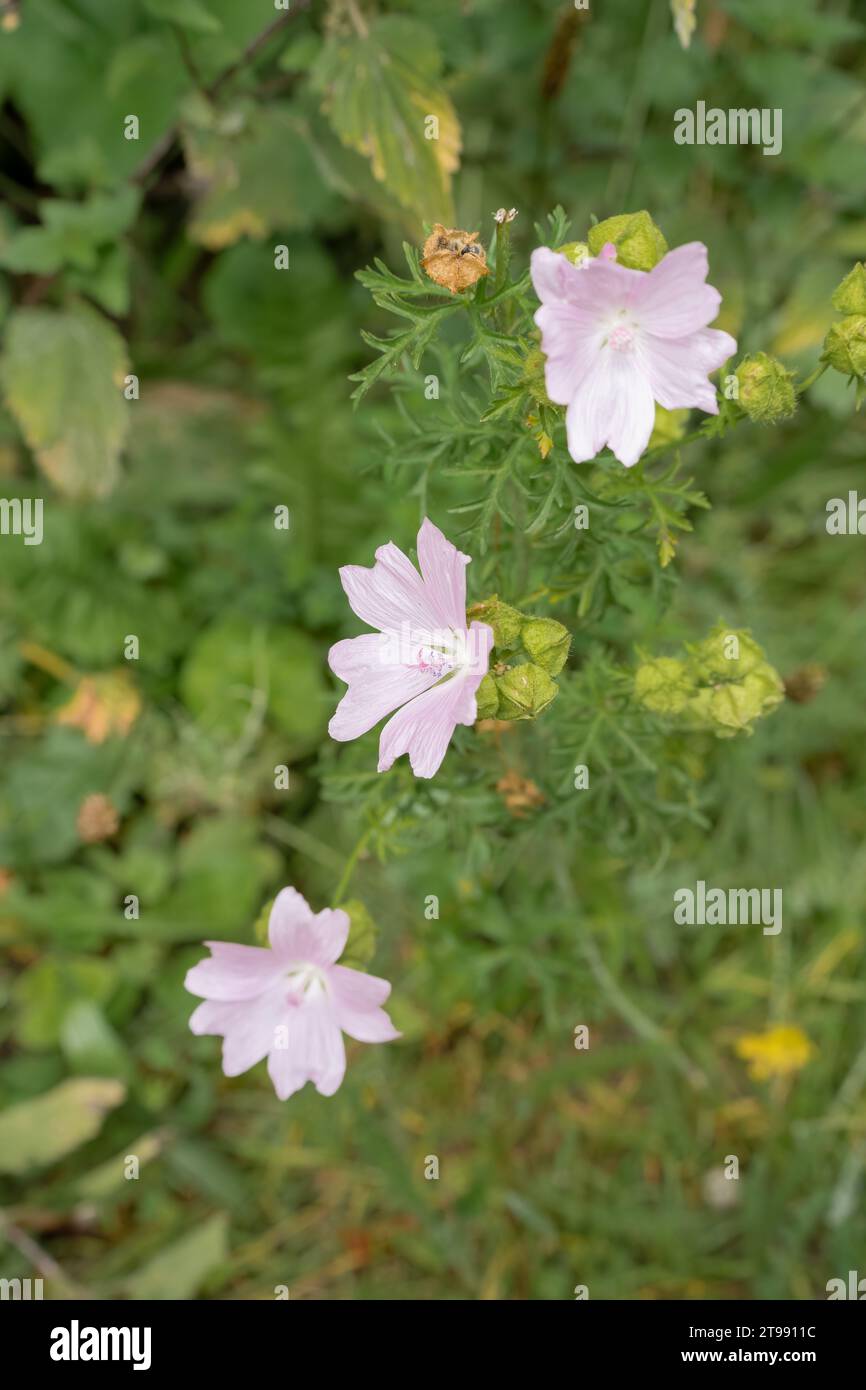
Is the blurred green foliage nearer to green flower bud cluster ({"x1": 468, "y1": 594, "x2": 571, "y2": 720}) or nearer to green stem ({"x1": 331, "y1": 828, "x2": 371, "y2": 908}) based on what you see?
green stem ({"x1": 331, "y1": 828, "x2": 371, "y2": 908})

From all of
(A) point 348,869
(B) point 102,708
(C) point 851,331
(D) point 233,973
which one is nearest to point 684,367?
(C) point 851,331

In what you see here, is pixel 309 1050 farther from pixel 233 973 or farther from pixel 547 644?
pixel 547 644

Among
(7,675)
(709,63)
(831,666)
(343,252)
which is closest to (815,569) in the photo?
(831,666)

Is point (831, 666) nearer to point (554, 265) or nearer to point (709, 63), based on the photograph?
point (709, 63)

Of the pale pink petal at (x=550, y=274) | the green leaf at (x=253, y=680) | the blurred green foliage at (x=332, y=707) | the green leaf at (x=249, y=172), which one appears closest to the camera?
the pale pink petal at (x=550, y=274)

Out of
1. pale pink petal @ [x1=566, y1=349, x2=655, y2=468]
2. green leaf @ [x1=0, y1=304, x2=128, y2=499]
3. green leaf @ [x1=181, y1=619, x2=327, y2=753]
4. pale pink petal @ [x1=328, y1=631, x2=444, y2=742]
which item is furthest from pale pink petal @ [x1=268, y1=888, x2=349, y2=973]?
green leaf @ [x1=0, y1=304, x2=128, y2=499]

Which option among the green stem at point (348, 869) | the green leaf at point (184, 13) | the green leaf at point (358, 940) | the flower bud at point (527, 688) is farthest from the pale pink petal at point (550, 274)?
the green leaf at point (184, 13)

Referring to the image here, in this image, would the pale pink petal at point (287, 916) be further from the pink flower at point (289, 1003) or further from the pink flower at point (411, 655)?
the pink flower at point (411, 655)
